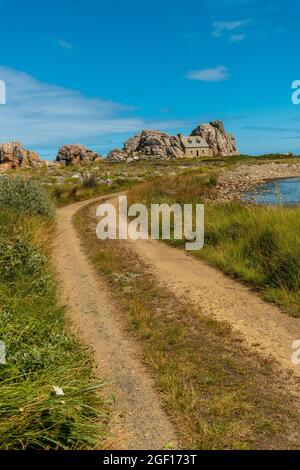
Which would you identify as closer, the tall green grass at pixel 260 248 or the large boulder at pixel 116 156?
the tall green grass at pixel 260 248

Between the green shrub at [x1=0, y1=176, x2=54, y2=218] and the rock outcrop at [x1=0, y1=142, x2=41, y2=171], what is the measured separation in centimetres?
9945

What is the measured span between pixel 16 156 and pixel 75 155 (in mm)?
16101

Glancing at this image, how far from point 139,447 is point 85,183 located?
33663 mm

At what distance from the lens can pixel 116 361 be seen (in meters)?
6.06

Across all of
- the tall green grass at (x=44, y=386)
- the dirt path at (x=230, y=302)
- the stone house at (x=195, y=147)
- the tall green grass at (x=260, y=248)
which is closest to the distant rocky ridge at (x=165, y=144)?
the stone house at (x=195, y=147)

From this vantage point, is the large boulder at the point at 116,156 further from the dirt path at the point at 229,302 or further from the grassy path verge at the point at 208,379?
the grassy path verge at the point at 208,379

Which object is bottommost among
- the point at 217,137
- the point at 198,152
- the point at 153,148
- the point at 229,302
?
the point at 229,302

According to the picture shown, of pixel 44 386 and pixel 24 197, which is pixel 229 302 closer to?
pixel 44 386

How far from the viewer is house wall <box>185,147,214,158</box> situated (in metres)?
139

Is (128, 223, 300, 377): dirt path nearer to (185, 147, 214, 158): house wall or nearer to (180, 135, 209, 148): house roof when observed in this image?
(185, 147, 214, 158): house wall

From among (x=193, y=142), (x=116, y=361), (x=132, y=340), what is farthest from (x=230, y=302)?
(x=193, y=142)

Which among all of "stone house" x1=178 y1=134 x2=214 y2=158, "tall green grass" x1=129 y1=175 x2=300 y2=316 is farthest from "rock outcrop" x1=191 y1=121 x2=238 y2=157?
"tall green grass" x1=129 y1=175 x2=300 y2=316

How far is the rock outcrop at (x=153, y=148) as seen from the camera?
411 ft

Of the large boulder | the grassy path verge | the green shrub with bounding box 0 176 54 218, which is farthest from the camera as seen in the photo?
the large boulder
